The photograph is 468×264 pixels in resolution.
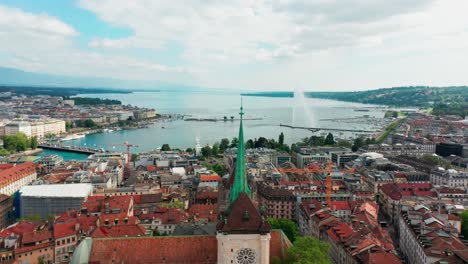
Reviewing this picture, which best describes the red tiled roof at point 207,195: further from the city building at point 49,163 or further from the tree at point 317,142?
the tree at point 317,142

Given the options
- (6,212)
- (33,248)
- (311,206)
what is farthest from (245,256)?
(6,212)

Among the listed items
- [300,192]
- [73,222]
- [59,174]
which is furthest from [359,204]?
[59,174]

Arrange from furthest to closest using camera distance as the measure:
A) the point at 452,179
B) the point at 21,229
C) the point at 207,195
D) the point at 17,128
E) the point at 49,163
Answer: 1. the point at 17,128
2. the point at 49,163
3. the point at 452,179
4. the point at 207,195
5. the point at 21,229

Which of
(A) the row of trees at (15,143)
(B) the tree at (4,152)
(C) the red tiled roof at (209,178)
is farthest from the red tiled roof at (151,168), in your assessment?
(A) the row of trees at (15,143)

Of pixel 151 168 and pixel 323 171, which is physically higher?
pixel 323 171

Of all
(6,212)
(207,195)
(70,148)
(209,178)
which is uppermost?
(209,178)

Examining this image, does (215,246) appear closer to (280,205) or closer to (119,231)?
(119,231)
